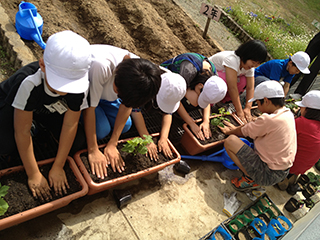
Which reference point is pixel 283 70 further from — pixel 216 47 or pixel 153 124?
pixel 153 124

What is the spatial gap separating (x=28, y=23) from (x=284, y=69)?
3760 millimetres

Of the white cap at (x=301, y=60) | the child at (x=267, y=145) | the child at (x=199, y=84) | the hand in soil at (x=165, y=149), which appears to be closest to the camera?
the hand in soil at (x=165, y=149)

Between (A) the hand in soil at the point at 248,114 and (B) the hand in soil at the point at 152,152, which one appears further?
(A) the hand in soil at the point at 248,114

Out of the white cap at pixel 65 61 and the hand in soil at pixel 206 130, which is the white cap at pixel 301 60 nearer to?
the hand in soil at pixel 206 130

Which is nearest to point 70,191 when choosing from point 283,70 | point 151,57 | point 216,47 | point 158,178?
point 158,178

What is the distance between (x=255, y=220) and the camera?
2.02 meters

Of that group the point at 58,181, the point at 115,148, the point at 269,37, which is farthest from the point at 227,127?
the point at 269,37

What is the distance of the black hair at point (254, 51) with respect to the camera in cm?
262

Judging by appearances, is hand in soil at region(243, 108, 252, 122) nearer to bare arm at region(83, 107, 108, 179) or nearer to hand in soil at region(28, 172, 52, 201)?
bare arm at region(83, 107, 108, 179)

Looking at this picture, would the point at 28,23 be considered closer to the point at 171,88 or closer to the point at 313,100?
the point at 171,88

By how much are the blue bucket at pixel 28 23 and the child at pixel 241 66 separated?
89.7 inches

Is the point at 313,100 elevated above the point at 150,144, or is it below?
above

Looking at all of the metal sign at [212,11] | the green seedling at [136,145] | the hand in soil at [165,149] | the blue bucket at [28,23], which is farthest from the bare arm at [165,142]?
the metal sign at [212,11]

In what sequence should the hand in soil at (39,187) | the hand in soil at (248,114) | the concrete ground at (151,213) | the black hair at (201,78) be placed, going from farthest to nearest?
the hand in soil at (248,114) < the black hair at (201,78) < the concrete ground at (151,213) < the hand in soil at (39,187)
